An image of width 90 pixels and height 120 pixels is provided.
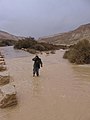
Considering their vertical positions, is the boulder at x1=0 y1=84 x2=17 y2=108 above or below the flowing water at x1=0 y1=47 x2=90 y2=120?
above

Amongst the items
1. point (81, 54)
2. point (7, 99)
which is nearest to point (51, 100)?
point (7, 99)

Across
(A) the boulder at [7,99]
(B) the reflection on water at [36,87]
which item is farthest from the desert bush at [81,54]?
(A) the boulder at [7,99]

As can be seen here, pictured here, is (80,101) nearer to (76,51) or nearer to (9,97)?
(9,97)

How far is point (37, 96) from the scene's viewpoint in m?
15.1

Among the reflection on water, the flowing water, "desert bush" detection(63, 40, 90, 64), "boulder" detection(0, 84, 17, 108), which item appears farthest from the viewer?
"desert bush" detection(63, 40, 90, 64)

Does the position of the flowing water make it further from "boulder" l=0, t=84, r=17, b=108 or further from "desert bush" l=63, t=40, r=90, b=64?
"desert bush" l=63, t=40, r=90, b=64

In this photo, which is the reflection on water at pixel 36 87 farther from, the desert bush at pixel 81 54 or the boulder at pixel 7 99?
the desert bush at pixel 81 54

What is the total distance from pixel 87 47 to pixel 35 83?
49.5ft

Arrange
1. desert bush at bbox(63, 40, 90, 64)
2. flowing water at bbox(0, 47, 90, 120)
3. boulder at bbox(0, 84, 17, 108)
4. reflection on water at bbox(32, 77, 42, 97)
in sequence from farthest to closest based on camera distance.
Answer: desert bush at bbox(63, 40, 90, 64)
reflection on water at bbox(32, 77, 42, 97)
boulder at bbox(0, 84, 17, 108)
flowing water at bbox(0, 47, 90, 120)

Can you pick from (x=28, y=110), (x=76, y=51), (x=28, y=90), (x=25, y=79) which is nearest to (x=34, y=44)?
(x=76, y=51)

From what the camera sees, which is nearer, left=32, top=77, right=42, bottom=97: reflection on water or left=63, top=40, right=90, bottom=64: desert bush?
left=32, top=77, right=42, bottom=97: reflection on water

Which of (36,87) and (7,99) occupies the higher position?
(7,99)

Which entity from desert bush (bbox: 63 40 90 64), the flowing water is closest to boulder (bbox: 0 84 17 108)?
the flowing water

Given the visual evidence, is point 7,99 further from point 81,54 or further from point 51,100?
point 81,54
